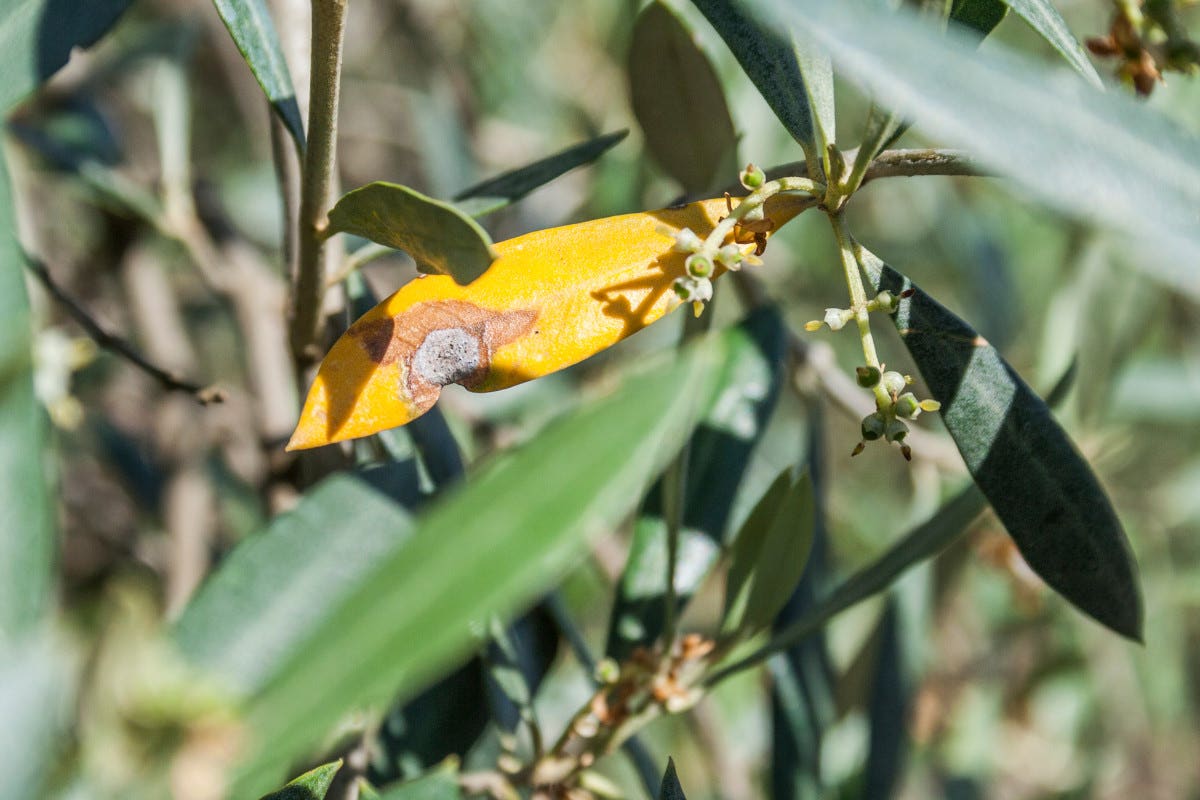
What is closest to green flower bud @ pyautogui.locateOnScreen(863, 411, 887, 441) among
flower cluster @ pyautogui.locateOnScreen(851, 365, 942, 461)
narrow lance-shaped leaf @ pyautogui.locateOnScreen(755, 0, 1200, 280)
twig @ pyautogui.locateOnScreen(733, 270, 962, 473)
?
flower cluster @ pyautogui.locateOnScreen(851, 365, 942, 461)

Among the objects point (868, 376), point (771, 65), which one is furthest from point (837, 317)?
point (771, 65)

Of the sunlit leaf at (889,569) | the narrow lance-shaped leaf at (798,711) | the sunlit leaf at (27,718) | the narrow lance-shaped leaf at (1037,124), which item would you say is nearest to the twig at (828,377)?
the narrow lance-shaped leaf at (798,711)

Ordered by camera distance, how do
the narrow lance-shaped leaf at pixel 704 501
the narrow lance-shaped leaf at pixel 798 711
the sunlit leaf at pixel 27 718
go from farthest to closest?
1. the narrow lance-shaped leaf at pixel 798 711
2. the narrow lance-shaped leaf at pixel 704 501
3. the sunlit leaf at pixel 27 718

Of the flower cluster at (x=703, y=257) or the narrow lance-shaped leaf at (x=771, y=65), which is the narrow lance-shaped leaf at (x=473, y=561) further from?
the narrow lance-shaped leaf at (x=771, y=65)

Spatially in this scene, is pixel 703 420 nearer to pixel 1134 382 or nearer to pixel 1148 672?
pixel 1134 382

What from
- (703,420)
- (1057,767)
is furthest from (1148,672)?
(703,420)

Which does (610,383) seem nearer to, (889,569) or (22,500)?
(889,569)
